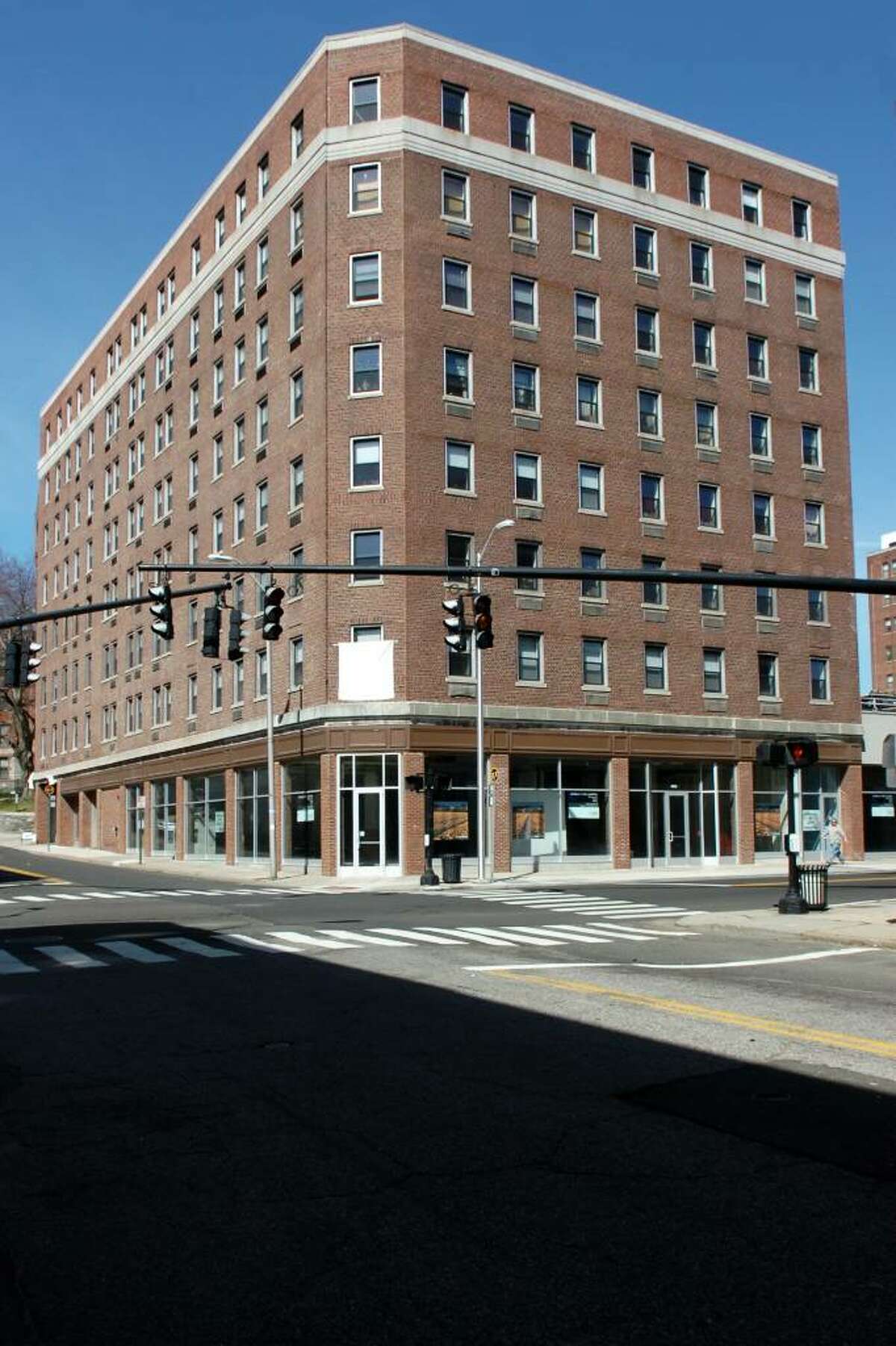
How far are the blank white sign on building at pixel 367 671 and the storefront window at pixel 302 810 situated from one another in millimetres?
2894

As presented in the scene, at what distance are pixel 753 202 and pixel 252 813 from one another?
31.9m

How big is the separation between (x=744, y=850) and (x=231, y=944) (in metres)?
34.0

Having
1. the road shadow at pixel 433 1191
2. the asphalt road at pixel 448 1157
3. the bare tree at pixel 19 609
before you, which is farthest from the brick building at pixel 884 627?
the road shadow at pixel 433 1191

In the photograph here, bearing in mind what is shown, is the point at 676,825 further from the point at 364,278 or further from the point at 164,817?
the point at 164,817

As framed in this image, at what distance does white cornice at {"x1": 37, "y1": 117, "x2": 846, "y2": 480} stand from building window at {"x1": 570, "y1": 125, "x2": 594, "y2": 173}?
1.89ft

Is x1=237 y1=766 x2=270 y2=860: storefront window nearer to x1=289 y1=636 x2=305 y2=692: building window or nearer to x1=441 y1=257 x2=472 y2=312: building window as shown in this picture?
x1=289 y1=636 x2=305 y2=692: building window

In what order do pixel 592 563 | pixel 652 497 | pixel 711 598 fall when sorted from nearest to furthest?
pixel 592 563, pixel 652 497, pixel 711 598

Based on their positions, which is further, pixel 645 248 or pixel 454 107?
pixel 645 248

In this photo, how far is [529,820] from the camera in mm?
44531

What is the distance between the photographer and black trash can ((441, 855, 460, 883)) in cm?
3675

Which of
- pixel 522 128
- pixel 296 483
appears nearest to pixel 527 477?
pixel 296 483

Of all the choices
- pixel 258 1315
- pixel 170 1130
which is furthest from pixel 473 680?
pixel 258 1315

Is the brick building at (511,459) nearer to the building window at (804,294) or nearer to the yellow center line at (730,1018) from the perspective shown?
the building window at (804,294)

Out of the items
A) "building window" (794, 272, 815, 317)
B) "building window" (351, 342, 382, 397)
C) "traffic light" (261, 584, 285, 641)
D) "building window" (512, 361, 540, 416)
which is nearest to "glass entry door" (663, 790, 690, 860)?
"building window" (512, 361, 540, 416)
